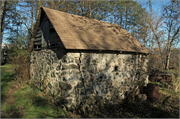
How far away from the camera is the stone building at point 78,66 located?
3871 millimetres

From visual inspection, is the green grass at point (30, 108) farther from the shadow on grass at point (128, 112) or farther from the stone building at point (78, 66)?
the shadow on grass at point (128, 112)

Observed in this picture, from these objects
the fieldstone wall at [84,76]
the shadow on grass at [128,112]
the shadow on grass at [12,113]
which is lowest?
the shadow on grass at [128,112]

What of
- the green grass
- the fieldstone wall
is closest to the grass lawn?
the green grass

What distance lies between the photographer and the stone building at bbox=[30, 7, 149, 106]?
387cm

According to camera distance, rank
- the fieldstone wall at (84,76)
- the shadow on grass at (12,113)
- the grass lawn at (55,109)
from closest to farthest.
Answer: the shadow on grass at (12,113)
the grass lawn at (55,109)
the fieldstone wall at (84,76)

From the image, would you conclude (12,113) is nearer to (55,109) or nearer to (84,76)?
(55,109)

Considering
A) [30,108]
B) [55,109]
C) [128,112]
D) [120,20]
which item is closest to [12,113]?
[30,108]

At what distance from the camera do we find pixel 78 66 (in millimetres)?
4027

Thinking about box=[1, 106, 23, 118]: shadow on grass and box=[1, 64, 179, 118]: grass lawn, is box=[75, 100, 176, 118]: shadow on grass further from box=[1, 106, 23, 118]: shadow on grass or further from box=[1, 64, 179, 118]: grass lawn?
box=[1, 106, 23, 118]: shadow on grass

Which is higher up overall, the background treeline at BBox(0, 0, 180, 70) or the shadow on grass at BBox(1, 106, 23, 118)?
the background treeline at BBox(0, 0, 180, 70)

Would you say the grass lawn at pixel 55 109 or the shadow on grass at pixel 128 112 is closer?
the grass lawn at pixel 55 109

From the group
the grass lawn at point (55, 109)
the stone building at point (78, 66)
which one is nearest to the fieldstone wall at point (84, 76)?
the stone building at point (78, 66)

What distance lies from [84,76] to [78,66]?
0.47 m

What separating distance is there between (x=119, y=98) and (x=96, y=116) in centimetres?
185
